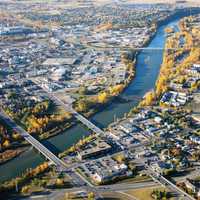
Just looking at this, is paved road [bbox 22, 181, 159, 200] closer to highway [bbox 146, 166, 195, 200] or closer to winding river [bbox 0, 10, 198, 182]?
highway [bbox 146, 166, 195, 200]

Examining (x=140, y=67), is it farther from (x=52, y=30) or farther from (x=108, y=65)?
(x=52, y=30)

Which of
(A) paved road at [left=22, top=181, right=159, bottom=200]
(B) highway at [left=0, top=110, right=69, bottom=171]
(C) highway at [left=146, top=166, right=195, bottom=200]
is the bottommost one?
(A) paved road at [left=22, top=181, right=159, bottom=200]

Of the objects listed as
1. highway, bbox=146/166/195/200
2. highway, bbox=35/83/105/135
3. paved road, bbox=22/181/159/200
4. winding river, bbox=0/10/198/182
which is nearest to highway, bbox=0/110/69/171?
winding river, bbox=0/10/198/182

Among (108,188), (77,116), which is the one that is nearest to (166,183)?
(108,188)

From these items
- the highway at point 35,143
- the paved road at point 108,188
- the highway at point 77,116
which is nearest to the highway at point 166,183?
Result: the paved road at point 108,188

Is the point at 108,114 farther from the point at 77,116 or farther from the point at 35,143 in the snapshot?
the point at 35,143

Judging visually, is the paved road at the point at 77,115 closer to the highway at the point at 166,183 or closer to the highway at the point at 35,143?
the highway at the point at 35,143

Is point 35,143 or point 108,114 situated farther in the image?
point 108,114

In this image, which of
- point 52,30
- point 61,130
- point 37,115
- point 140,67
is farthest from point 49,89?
point 52,30
